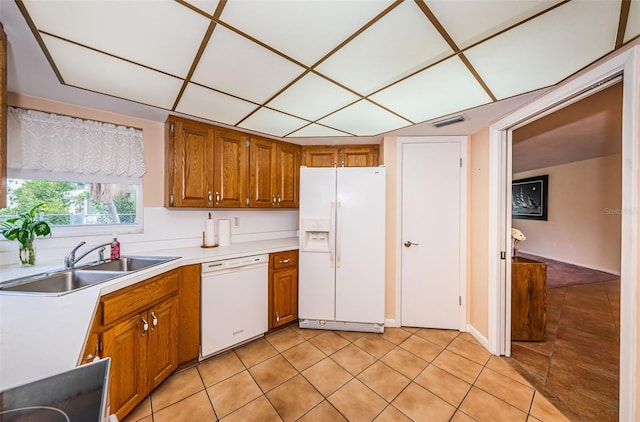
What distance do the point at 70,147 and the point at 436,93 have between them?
285 centimetres

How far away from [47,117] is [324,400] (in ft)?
9.63

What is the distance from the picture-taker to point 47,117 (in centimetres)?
178

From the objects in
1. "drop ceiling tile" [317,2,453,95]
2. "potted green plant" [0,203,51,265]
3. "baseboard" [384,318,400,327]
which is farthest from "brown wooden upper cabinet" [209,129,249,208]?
"baseboard" [384,318,400,327]

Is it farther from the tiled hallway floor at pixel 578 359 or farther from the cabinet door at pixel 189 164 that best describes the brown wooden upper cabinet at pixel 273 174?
the tiled hallway floor at pixel 578 359

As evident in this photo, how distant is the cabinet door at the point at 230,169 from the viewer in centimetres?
235

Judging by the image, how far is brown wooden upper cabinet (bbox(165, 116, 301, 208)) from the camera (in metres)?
2.14

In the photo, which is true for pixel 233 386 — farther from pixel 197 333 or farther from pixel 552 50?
pixel 552 50

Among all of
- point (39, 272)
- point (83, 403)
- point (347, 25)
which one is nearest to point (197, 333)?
point (39, 272)

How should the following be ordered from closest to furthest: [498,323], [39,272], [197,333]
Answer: [39,272], [197,333], [498,323]

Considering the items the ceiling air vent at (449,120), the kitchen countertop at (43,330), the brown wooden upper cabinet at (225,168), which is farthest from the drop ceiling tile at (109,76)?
the ceiling air vent at (449,120)

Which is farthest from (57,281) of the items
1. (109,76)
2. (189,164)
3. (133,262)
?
(109,76)

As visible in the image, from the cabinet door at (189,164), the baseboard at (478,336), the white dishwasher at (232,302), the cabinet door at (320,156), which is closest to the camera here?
the white dishwasher at (232,302)

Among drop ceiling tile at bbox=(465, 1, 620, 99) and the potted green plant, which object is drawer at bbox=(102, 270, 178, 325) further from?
drop ceiling tile at bbox=(465, 1, 620, 99)

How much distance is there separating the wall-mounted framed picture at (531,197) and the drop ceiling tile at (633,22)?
5.43 metres
